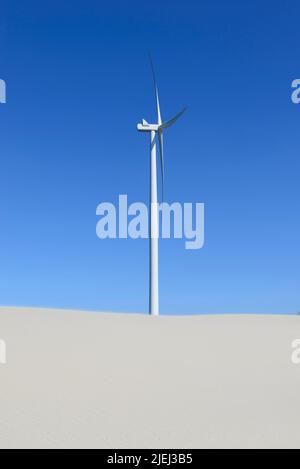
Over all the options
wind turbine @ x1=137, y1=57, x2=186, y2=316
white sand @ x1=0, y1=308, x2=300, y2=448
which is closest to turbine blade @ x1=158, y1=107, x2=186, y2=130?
wind turbine @ x1=137, y1=57, x2=186, y2=316

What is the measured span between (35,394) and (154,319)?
19164 mm

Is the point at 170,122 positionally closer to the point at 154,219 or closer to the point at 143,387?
the point at 154,219

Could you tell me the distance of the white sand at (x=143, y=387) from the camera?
Result: 31.8 feet

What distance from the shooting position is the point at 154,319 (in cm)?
3197

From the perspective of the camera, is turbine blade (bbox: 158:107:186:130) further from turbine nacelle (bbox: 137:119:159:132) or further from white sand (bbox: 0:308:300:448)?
white sand (bbox: 0:308:300:448)

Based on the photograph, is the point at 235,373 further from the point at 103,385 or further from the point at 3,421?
the point at 3,421

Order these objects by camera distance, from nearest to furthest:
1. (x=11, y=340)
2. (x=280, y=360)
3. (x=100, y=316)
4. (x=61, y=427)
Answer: (x=61, y=427) → (x=280, y=360) → (x=11, y=340) → (x=100, y=316)

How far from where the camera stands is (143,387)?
47.4ft

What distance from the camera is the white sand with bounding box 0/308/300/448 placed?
9.70 meters

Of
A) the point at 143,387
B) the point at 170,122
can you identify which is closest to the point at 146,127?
the point at 170,122

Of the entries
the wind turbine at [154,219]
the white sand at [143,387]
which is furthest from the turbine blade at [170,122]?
the white sand at [143,387]
